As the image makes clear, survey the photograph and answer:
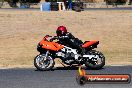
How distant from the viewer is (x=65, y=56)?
16.2 meters

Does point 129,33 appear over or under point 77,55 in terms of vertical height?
under

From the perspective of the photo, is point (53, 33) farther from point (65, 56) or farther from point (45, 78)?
point (45, 78)

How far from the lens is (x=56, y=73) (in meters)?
15.5

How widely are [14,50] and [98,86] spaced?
12.7 m

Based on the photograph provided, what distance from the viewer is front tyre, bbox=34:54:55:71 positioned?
1594 centimetres

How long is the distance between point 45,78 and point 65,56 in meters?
2.13

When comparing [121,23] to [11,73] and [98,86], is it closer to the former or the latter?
[11,73]

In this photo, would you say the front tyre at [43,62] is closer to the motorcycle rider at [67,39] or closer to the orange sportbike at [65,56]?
the orange sportbike at [65,56]

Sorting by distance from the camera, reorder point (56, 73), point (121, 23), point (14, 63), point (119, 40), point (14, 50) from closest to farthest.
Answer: point (56, 73)
point (14, 63)
point (14, 50)
point (119, 40)
point (121, 23)

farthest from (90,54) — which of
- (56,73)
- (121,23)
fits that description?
(121,23)

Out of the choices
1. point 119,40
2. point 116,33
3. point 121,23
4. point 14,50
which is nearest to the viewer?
point 14,50

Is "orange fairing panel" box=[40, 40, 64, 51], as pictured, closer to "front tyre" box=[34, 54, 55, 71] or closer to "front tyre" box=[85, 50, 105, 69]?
"front tyre" box=[34, 54, 55, 71]

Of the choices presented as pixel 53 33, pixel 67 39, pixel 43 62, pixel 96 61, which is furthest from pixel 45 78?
pixel 53 33

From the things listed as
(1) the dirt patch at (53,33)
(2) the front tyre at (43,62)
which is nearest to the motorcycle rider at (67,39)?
(2) the front tyre at (43,62)
